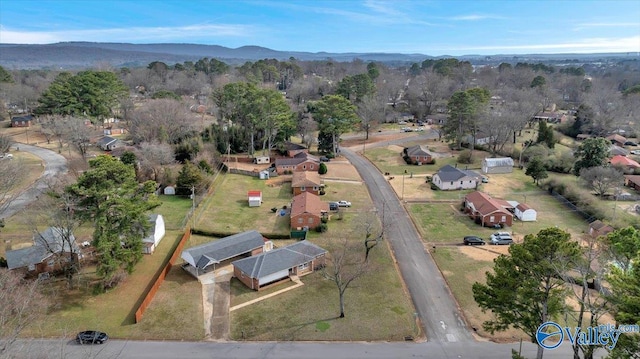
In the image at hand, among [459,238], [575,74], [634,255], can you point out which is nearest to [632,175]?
[459,238]

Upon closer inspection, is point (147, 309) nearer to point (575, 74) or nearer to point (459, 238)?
point (459, 238)

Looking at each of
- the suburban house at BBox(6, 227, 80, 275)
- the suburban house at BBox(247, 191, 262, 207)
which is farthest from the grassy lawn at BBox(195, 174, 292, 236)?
the suburban house at BBox(6, 227, 80, 275)

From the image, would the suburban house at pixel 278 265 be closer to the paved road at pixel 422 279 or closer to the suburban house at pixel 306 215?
the suburban house at pixel 306 215

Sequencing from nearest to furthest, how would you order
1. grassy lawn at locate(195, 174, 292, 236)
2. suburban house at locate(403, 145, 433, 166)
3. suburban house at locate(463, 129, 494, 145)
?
grassy lawn at locate(195, 174, 292, 236) → suburban house at locate(403, 145, 433, 166) → suburban house at locate(463, 129, 494, 145)

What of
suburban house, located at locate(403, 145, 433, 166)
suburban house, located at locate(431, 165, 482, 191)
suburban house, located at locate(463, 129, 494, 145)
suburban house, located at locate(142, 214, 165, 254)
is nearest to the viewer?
suburban house, located at locate(142, 214, 165, 254)

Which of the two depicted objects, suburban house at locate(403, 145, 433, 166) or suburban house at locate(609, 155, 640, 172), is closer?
suburban house at locate(609, 155, 640, 172)

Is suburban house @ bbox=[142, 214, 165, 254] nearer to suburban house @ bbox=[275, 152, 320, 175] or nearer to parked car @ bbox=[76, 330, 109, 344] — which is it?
parked car @ bbox=[76, 330, 109, 344]
